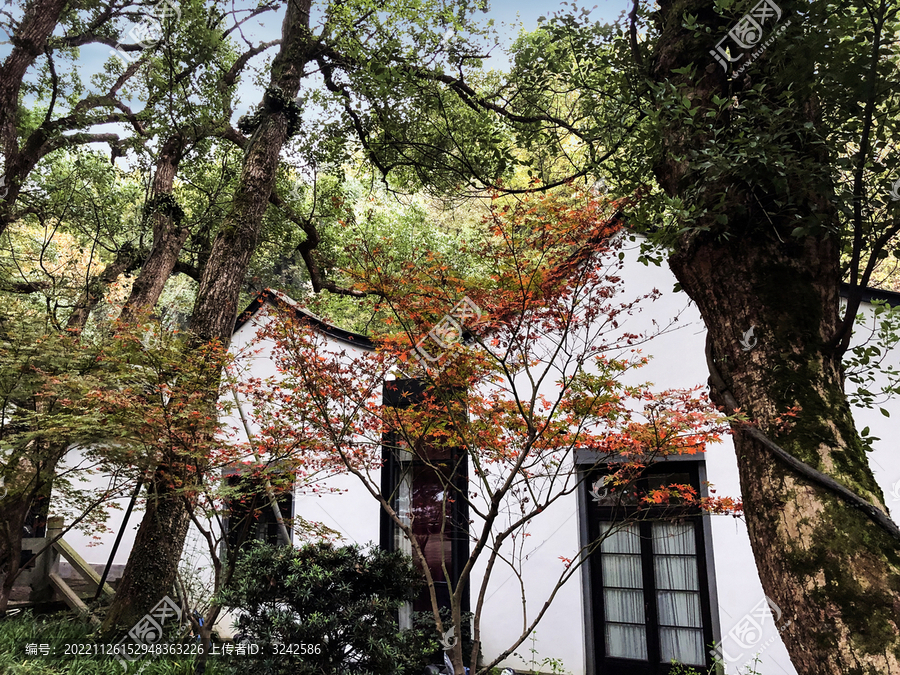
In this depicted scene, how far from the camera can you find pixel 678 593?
223 inches

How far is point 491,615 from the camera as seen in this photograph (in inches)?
243

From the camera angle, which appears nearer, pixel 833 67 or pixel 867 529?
pixel 867 529

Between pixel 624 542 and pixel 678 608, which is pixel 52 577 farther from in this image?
pixel 678 608

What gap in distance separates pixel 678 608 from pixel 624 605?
529mm

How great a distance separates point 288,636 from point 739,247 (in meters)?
4.11

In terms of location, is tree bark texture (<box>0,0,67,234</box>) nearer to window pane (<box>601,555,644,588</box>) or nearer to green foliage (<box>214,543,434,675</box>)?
green foliage (<box>214,543,434,675</box>)

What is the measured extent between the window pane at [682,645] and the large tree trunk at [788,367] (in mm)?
3682

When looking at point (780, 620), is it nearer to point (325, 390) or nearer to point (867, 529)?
point (867, 529)

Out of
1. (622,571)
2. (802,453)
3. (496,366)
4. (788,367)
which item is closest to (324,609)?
(496,366)

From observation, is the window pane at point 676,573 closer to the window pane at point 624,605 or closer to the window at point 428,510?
the window pane at point 624,605

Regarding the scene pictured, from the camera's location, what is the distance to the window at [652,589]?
554cm

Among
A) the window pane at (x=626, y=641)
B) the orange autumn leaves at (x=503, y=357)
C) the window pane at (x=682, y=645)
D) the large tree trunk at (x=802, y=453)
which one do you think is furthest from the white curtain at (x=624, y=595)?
the large tree trunk at (x=802, y=453)

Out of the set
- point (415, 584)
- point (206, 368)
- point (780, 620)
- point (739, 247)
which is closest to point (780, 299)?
point (739, 247)

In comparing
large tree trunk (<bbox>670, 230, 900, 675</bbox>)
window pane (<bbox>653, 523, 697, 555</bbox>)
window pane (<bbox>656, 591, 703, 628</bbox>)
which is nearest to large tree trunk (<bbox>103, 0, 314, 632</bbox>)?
large tree trunk (<bbox>670, 230, 900, 675</bbox>)
